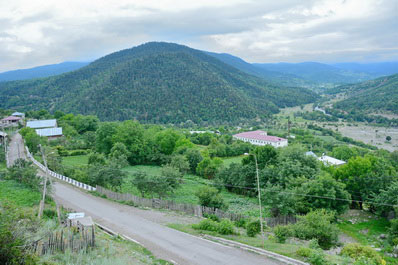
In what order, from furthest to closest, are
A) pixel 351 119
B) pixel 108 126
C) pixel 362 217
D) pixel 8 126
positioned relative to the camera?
1. pixel 351 119
2. pixel 8 126
3. pixel 108 126
4. pixel 362 217

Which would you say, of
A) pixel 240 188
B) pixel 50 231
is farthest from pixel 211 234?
pixel 240 188

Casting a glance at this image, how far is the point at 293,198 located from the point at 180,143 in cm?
3332

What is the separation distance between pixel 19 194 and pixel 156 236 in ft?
44.7

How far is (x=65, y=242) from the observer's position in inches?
501

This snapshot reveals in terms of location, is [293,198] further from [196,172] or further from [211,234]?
[196,172]

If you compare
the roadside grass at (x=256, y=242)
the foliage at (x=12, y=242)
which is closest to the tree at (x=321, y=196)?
the roadside grass at (x=256, y=242)

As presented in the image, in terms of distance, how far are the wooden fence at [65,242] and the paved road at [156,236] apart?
3575 millimetres

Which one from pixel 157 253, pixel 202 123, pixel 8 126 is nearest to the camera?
pixel 157 253

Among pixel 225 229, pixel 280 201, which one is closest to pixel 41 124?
pixel 280 201

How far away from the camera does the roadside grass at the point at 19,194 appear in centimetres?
2161

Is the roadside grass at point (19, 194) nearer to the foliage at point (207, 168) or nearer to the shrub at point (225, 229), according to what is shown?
the shrub at point (225, 229)

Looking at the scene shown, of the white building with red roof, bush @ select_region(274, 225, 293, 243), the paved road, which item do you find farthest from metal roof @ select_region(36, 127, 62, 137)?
bush @ select_region(274, 225, 293, 243)

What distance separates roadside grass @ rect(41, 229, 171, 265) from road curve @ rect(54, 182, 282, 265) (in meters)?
0.77

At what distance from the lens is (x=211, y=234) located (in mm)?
17281
